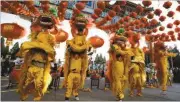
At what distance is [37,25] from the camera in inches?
274

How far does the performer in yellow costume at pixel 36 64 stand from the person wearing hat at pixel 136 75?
335 cm

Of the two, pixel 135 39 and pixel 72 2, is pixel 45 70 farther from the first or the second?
pixel 72 2

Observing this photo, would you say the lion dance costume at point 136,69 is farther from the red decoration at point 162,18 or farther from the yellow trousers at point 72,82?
the red decoration at point 162,18

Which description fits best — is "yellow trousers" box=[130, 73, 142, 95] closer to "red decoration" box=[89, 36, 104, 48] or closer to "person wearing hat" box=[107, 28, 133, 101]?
"person wearing hat" box=[107, 28, 133, 101]

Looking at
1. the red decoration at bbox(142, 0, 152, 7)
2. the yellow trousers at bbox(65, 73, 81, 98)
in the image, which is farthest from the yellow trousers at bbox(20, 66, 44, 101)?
the red decoration at bbox(142, 0, 152, 7)

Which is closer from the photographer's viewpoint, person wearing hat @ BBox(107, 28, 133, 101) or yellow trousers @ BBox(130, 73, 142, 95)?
person wearing hat @ BBox(107, 28, 133, 101)

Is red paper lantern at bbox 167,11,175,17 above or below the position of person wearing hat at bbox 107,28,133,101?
above

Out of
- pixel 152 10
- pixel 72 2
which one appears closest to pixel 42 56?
pixel 152 10

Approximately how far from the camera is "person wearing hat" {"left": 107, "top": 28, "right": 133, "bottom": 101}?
7687 millimetres

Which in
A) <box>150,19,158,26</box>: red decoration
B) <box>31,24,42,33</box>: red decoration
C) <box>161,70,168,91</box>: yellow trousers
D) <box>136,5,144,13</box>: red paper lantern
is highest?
<box>136,5,144,13</box>: red paper lantern

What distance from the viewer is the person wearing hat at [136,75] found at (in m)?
9.22

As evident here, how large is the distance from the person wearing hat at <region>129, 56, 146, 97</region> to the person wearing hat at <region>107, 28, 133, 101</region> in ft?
4.17

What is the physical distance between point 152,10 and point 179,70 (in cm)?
1033

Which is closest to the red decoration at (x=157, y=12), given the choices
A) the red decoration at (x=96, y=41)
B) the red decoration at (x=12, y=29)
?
the red decoration at (x=96, y=41)
